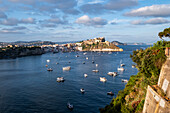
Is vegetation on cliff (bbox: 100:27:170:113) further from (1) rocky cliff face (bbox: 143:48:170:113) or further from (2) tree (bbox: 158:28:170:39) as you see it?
(2) tree (bbox: 158:28:170:39)

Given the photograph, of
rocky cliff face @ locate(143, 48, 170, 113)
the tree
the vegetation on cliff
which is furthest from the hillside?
the tree

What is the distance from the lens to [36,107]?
36.9 m

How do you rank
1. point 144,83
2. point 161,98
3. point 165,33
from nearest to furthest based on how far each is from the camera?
point 161,98 < point 144,83 < point 165,33

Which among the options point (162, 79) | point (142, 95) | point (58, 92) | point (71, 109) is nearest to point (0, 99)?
point (58, 92)

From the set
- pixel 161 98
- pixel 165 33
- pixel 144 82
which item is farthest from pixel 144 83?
pixel 165 33

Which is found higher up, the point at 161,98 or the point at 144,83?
the point at 161,98

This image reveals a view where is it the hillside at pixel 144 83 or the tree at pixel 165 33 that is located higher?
the tree at pixel 165 33

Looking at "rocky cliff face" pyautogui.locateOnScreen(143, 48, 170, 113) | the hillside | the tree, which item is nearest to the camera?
"rocky cliff face" pyautogui.locateOnScreen(143, 48, 170, 113)

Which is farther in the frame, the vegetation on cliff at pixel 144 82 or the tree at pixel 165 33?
the tree at pixel 165 33

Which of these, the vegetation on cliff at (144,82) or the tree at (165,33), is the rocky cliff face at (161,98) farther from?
the tree at (165,33)

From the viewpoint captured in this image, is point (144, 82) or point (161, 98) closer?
point (161, 98)

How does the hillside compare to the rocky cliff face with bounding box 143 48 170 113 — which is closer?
the rocky cliff face with bounding box 143 48 170 113

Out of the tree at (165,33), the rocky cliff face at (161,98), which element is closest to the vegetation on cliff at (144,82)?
the rocky cliff face at (161,98)

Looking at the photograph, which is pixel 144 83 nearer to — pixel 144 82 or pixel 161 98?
pixel 144 82
